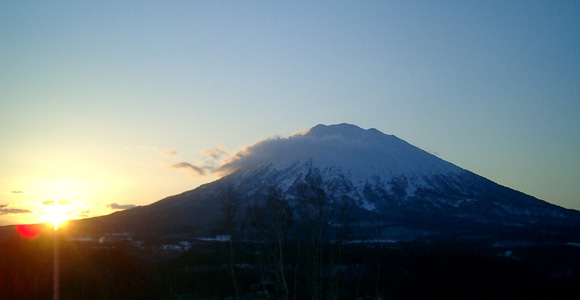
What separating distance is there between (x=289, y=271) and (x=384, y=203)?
330ft

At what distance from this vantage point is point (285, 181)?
555ft

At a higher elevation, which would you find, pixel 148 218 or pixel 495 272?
pixel 148 218

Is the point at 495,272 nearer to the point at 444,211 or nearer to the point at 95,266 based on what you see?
the point at 95,266

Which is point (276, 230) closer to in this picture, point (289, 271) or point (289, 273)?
point (289, 273)

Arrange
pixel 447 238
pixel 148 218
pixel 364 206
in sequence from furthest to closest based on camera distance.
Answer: pixel 364 206 → pixel 148 218 → pixel 447 238

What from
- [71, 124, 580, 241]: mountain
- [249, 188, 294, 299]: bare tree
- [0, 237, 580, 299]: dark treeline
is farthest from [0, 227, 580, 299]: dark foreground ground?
[71, 124, 580, 241]: mountain

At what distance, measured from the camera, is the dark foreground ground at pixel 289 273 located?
1962 inches

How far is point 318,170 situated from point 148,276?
124323 millimetres

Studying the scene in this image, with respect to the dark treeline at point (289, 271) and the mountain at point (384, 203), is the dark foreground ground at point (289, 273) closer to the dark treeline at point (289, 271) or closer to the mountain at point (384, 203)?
the dark treeline at point (289, 271)

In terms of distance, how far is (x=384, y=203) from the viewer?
530 ft

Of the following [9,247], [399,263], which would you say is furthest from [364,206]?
[9,247]

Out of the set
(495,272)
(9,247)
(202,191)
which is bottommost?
(495,272)

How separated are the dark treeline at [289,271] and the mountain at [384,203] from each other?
3609 centimetres

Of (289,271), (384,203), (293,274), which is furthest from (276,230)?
(384,203)
